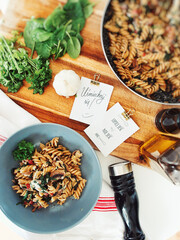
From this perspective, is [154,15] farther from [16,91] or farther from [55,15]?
[16,91]

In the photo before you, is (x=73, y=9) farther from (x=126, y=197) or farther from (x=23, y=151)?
(x=126, y=197)

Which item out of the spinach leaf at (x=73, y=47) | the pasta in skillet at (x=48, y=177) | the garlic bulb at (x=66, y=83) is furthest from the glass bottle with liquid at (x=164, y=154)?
the spinach leaf at (x=73, y=47)

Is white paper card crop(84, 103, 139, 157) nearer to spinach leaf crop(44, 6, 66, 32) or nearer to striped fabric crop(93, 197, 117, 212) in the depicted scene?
striped fabric crop(93, 197, 117, 212)

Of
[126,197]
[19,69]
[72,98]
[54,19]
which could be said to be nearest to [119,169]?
[126,197]

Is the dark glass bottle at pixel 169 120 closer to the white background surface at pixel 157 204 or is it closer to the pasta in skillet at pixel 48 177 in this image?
the white background surface at pixel 157 204

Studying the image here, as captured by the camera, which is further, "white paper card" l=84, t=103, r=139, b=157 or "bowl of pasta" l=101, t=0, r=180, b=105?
"white paper card" l=84, t=103, r=139, b=157

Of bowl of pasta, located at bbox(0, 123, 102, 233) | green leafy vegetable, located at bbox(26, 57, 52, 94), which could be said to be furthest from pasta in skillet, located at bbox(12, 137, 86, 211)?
green leafy vegetable, located at bbox(26, 57, 52, 94)
